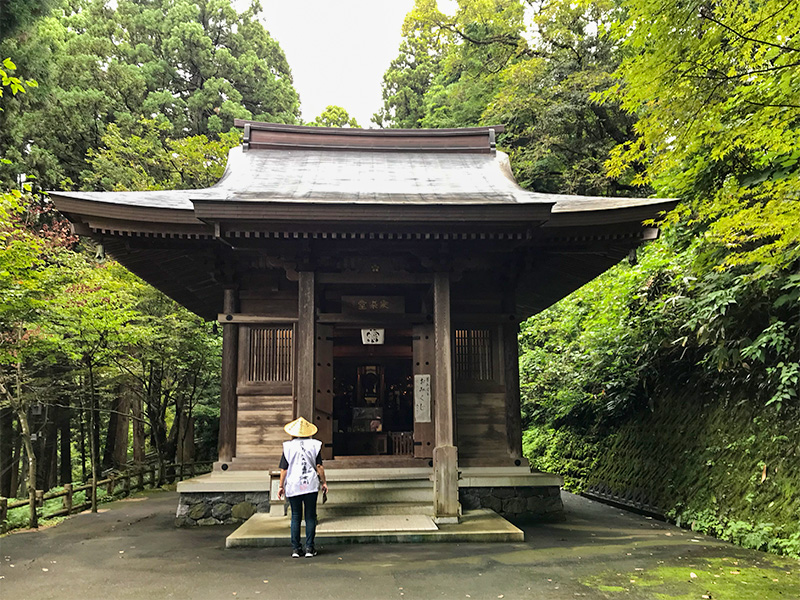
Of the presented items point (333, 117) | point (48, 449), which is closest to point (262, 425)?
point (48, 449)

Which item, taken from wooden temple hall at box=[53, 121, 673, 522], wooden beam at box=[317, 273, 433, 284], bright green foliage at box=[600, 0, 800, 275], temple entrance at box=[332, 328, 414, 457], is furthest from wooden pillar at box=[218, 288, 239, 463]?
bright green foliage at box=[600, 0, 800, 275]

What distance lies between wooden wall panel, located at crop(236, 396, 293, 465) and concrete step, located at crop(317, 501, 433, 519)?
1.58m

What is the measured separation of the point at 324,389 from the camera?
8891mm

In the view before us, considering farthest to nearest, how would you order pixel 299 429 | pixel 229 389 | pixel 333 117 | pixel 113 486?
1. pixel 333 117
2. pixel 113 486
3. pixel 229 389
4. pixel 299 429

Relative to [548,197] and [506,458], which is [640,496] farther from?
[548,197]

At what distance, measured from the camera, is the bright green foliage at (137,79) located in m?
16.8

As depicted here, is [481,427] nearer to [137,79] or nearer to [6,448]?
[6,448]

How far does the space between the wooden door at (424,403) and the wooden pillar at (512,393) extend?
4.33 ft

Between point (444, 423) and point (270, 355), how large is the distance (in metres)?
3.28

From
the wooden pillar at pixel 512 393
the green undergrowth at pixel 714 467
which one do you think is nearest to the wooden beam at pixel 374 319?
the wooden pillar at pixel 512 393

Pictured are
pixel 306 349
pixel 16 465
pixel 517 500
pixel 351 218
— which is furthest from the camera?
pixel 16 465

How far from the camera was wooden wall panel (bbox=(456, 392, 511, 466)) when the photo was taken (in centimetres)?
928

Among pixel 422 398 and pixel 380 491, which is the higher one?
pixel 422 398

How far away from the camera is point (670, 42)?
5.27 meters
